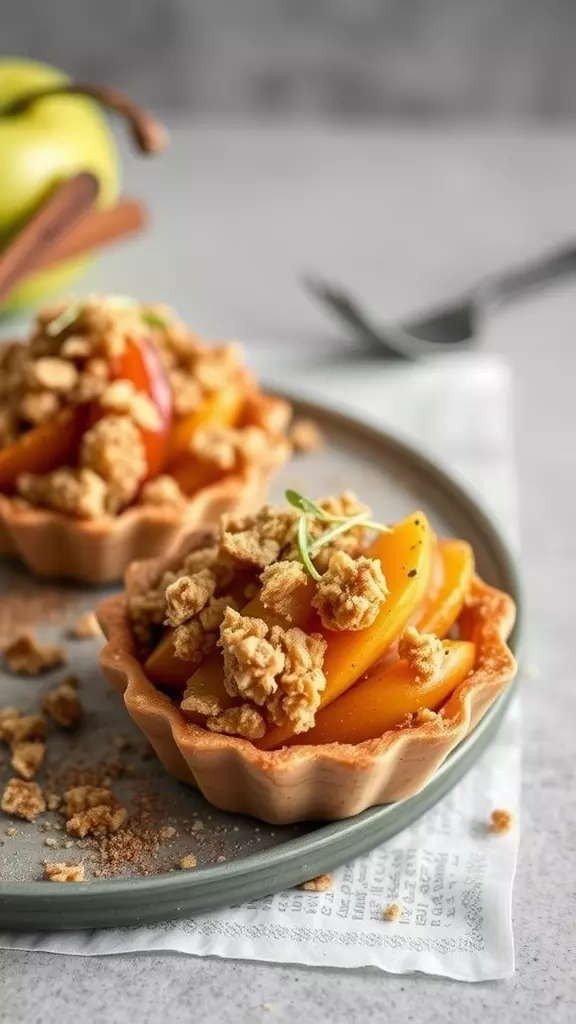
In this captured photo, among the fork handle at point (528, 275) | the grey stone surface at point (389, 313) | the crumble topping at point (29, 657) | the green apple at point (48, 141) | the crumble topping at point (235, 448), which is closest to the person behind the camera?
the grey stone surface at point (389, 313)

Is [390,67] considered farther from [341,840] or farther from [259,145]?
[341,840]

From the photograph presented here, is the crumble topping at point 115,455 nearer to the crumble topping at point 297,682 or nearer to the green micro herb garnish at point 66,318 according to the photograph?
the green micro herb garnish at point 66,318

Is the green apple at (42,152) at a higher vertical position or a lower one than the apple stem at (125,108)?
lower

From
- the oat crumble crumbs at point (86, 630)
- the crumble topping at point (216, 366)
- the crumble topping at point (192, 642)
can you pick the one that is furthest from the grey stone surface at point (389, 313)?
the oat crumble crumbs at point (86, 630)

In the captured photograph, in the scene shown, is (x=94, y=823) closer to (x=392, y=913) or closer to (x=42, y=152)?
(x=392, y=913)

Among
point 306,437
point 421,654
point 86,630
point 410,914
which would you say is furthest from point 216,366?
point 410,914
